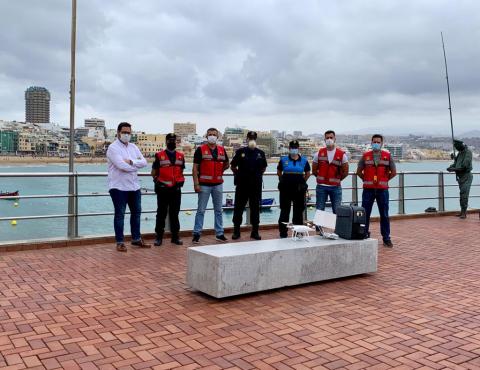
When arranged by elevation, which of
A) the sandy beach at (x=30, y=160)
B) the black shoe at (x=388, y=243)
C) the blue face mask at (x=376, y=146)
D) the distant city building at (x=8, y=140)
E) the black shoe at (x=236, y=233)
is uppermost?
the distant city building at (x=8, y=140)

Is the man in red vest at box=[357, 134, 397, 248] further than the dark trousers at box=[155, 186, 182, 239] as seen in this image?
Yes

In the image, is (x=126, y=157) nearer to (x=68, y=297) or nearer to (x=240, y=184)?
(x=240, y=184)

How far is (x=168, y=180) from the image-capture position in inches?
313

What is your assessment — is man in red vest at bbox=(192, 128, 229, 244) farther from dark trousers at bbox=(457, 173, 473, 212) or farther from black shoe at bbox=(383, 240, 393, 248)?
dark trousers at bbox=(457, 173, 473, 212)

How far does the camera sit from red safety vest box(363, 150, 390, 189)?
8.34 metres

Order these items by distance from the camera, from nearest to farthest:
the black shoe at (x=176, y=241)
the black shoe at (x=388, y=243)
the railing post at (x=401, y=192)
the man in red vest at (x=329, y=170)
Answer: the black shoe at (x=176, y=241) < the black shoe at (x=388, y=243) < the man in red vest at (x=329, y=170) < the railing post at (x=401, y=192)

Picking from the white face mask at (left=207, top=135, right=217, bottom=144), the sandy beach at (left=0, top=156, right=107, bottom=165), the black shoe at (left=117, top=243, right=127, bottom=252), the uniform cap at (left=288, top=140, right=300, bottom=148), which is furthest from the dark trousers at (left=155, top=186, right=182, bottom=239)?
the sandy beach at (left=0, top=156, right=107, bottom=165)

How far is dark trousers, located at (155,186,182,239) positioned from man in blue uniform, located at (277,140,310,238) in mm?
1784

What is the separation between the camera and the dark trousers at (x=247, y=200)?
843cm

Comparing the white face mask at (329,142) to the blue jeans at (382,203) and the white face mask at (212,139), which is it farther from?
the white face mask at (212,139)

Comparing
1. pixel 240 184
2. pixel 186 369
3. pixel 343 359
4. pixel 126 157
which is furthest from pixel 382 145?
pixel 186 369

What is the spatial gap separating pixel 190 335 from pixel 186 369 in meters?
0.67

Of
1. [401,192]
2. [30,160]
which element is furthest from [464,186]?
[30,160]

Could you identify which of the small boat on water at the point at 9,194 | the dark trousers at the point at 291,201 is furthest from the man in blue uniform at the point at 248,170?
the small boat on water at the point at 9,194
